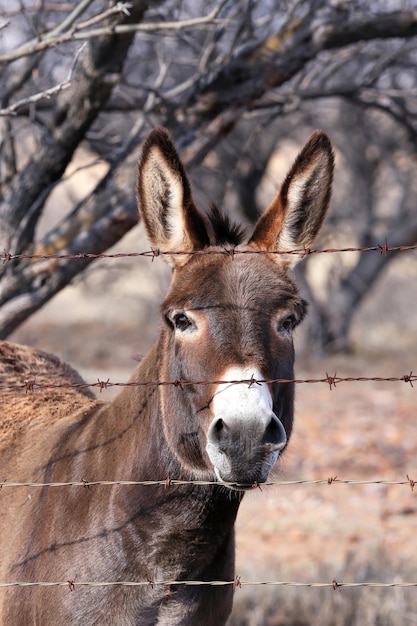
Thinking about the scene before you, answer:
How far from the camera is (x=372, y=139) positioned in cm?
1753

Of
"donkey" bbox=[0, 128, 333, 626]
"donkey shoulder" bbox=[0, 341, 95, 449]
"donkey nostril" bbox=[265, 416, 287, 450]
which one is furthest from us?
"donkey shoulder" bbox=[0, 341, 95, 449]

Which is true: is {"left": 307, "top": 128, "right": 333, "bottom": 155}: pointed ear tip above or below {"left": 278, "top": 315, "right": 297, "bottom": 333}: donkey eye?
above

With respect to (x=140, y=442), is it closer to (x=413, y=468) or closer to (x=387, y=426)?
(x=413, y=468)

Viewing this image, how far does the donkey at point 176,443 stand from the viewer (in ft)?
10.1

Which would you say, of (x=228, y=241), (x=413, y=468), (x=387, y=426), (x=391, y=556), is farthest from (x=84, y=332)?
(x=228, y=241)

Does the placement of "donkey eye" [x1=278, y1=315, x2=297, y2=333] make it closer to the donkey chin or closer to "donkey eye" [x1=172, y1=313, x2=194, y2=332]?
"donkey eye" [x1=172, y1=313, x2=194, y2=332]

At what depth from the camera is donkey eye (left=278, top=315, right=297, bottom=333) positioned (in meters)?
3.22

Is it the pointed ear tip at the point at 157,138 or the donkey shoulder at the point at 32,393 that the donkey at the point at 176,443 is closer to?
the pointed ear tip at the point at 157,138

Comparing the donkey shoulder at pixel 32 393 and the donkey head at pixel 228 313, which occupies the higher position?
the donkey head at pixel 228 313

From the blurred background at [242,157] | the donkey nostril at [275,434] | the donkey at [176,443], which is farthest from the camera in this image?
the blurred background at [242,157]

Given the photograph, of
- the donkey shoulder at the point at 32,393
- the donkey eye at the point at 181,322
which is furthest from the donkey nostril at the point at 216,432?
the donkey shoulder at the point at 32,393

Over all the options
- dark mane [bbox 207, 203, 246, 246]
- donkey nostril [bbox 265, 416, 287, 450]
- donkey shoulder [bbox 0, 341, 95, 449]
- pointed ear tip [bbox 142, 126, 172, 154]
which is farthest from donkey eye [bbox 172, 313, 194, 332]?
donkey shoulder [bbox 0, 341, 95, 449]

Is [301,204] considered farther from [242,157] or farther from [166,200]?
[242,157]

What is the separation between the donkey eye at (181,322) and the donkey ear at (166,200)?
14.6 inches
